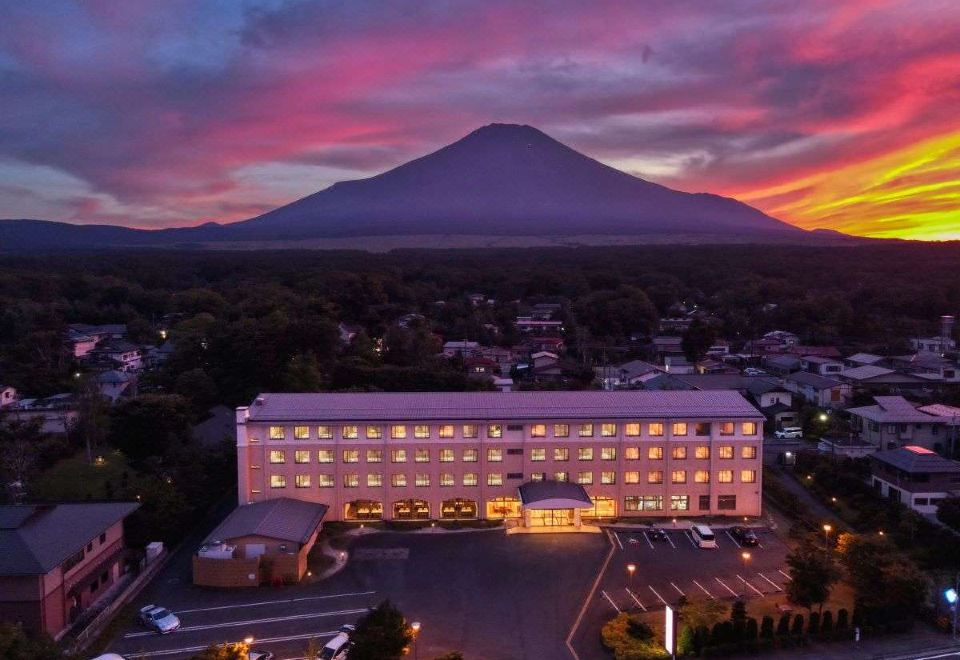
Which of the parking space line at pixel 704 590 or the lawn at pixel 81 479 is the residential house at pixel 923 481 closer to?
the parking space line at pixel 704 590

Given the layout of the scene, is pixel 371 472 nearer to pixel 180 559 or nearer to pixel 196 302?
pixel 180 559

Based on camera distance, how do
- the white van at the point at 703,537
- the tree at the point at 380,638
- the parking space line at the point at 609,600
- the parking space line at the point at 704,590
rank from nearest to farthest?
the tree at the point at 380,638 → the parking space line at the point at 609,600 → the parking space line at the point at 704,590 → the white van at the point at 703,537

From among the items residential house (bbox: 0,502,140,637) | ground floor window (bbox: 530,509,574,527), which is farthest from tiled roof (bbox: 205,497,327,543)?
ground floor window (bbox: 530,509,574,527)

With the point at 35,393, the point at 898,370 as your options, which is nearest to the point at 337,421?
the point at 35,393

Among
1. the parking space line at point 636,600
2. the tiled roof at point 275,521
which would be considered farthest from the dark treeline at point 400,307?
the parking space line at point 636,600

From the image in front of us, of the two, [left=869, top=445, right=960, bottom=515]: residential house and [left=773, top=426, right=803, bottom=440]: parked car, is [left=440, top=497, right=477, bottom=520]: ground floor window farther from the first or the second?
[left=773, top=426, right=803, bottom=440]: parked car

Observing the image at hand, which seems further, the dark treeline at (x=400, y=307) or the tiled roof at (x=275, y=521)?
the dark treeline at (x=400, y=307)

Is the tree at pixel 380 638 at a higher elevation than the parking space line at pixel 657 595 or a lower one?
higher
